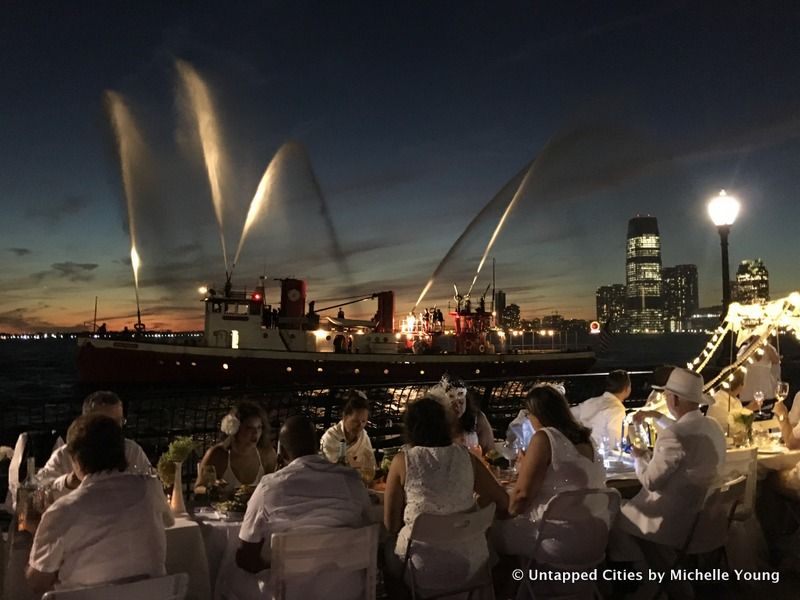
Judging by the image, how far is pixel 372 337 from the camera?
39.9 metres

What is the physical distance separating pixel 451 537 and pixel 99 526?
1698 mm

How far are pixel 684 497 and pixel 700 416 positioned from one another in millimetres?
552

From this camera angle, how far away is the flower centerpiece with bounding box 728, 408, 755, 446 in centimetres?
606

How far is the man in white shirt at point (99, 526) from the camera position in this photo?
2.76m

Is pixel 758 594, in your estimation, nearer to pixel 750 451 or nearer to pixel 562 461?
pixel 750 451

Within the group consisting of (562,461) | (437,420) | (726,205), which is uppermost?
(726,205)

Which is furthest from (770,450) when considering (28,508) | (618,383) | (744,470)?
(28,508)

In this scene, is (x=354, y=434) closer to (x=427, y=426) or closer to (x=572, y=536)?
(x=427, y=426)

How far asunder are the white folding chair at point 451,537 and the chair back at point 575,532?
0.49 m

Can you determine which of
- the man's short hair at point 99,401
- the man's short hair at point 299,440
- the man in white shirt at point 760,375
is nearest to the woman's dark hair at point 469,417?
the man's short hair at point 299,440

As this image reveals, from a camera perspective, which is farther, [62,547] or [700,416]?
[700,416]

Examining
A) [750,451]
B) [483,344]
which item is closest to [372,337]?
[483,344]

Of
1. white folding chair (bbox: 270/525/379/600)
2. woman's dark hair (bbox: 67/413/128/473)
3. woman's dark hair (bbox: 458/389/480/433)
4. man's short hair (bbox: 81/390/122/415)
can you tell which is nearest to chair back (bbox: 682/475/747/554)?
woman's dark hair (bbox: 458/389/480/433)

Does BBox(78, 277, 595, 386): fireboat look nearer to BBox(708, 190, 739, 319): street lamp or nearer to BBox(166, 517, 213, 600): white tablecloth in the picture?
BBox(708, 190, 739, 319): street lamp
